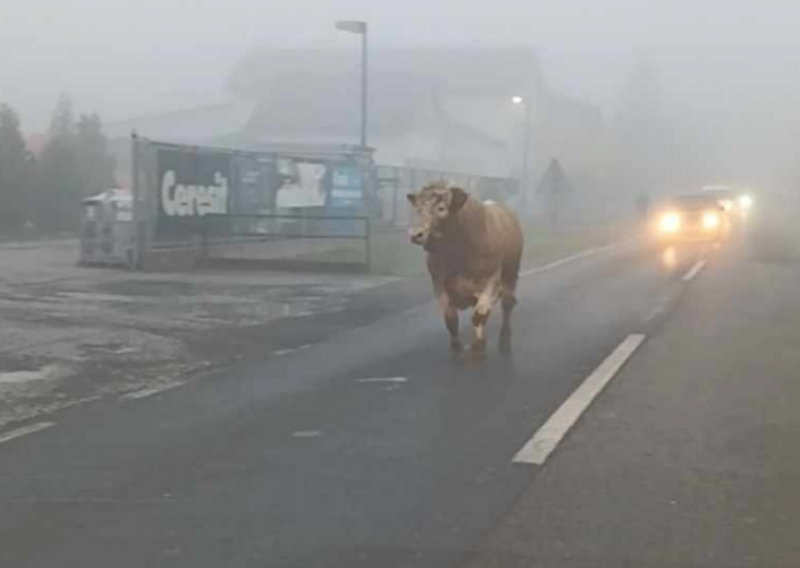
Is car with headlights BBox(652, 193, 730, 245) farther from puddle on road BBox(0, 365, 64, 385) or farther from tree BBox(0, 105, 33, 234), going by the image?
puddle on road BBox(0, 365, 64, 385)

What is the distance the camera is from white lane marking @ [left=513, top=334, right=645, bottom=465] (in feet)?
28.0

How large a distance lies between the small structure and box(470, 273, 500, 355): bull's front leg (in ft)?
44.8

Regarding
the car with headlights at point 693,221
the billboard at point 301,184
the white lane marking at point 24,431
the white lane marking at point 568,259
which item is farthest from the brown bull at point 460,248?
the car with headlights at point 693,221

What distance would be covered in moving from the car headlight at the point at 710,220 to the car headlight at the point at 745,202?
1232 cm

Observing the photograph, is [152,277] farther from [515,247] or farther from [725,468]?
[725,468]

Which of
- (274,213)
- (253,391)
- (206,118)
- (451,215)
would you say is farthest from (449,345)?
(206,118)

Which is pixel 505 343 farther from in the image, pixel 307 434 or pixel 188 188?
pixel 188 188

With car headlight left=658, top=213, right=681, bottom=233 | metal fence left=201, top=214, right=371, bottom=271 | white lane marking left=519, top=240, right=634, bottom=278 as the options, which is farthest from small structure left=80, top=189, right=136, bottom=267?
car headlight left=658, top=213, right=681, bottom=233

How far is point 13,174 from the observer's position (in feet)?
145

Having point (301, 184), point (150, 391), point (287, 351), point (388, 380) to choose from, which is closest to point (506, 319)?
point (287, 351)

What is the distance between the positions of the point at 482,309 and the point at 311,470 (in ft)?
17.2

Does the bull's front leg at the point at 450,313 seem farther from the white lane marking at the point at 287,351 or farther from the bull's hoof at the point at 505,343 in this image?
the white lane marking at the point at 287,351

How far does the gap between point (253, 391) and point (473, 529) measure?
485 centimetres

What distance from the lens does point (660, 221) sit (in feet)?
152
